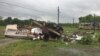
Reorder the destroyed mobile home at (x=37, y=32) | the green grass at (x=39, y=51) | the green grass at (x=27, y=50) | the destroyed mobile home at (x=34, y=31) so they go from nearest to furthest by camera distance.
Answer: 1. the green grass at (x=27, y=50)
2. the green grass at (x=39, y=51)
3. the destroyed mobile home at (x=37, y=32)
4. the destroyed mobile home at (x=34, y=31)

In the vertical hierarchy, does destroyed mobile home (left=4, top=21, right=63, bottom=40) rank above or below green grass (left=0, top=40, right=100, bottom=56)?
above

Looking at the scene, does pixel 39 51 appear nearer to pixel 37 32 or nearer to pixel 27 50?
pixel 27 50

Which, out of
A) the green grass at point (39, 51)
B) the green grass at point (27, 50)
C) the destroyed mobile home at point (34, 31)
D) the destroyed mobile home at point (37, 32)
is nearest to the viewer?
the green grass at point (27, 50)

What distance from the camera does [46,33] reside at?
32750 millimetres

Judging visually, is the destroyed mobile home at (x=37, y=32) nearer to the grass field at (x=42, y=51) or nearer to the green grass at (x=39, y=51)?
the grass field at (x=42, y=51)

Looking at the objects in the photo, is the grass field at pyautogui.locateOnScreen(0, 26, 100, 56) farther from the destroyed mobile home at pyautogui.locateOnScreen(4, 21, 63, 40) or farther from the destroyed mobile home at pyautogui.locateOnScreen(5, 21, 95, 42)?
the destroyed mobile home at pyautogui.locateOnScreen(4, 21, 63, 40)

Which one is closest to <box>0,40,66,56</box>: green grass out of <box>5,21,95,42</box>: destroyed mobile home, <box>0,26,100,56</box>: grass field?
<box>0,26,100,56</box>: grass field

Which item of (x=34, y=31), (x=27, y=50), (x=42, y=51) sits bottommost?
(x=42, y=51)

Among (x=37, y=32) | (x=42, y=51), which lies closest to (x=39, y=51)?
(x=42, y=51)

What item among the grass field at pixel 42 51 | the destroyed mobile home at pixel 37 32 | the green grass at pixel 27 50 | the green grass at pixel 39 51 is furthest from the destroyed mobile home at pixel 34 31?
the green grass at pixel 27 50

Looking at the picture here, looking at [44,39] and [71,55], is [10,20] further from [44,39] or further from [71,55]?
[71,55]

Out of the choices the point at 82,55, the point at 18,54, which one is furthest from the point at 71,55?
the point at 18,54

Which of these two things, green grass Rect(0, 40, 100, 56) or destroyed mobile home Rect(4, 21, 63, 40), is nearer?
green grass Rect(0, 40, 100, 56)

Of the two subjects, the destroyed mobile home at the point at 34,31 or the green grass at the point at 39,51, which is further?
the destroyed mobile home at the point at 34,31
